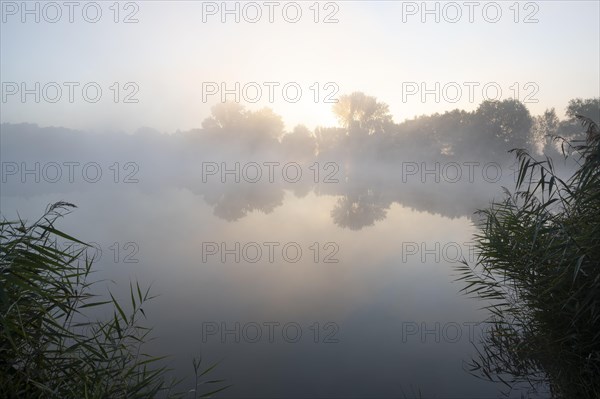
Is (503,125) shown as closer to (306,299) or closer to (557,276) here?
(306,299)

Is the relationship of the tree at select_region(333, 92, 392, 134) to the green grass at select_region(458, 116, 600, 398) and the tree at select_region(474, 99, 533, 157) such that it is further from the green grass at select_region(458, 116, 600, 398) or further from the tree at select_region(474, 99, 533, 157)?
the green grass at select_region(458, 116, 600, 398)

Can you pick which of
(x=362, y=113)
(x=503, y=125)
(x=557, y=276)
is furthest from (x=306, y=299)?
(x=362, y=113)

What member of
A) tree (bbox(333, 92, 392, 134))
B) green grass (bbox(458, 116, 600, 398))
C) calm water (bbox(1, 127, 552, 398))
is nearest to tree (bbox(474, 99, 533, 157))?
tree (bbox(333, 92, 392, 134))

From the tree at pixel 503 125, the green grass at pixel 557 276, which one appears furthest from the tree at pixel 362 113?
the green grass at pixel 557 276

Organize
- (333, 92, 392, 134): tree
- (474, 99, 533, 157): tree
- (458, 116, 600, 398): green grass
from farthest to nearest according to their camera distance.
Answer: (333, 92, 392, 134): tree, (474, 99, 533, 157): tree, (458, 116, 600, 398): green grass

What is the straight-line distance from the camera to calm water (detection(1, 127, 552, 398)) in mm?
6695

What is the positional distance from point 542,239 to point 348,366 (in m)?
3.45

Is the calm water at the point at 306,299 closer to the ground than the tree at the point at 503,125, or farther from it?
closer to the ground

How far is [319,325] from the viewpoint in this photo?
868 cm

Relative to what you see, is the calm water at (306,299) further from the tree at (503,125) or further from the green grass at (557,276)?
the tree at (503,125)

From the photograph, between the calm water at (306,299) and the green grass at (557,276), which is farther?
the calm water at (306,299)

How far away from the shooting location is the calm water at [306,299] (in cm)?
670

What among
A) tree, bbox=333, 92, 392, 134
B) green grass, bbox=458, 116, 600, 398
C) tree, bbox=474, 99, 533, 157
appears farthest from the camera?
tree, bbox=333, 92, 392, 134

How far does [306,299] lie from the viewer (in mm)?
10312
